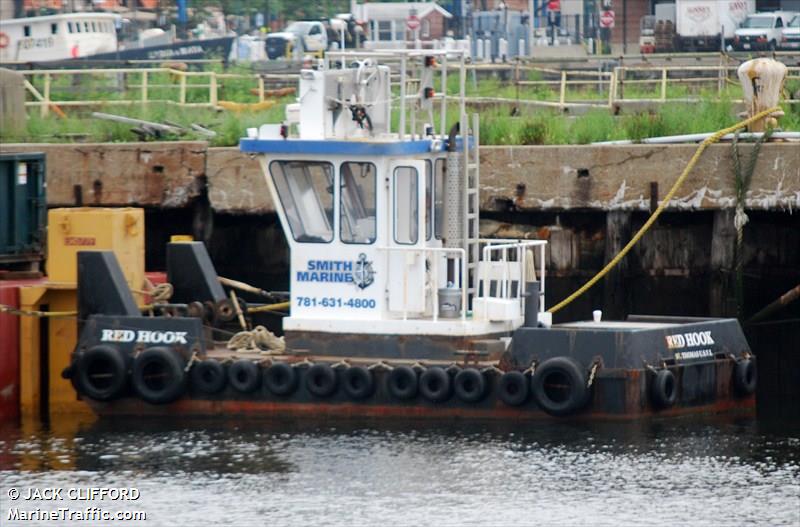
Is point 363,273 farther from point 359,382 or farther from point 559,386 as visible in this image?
point 559,386

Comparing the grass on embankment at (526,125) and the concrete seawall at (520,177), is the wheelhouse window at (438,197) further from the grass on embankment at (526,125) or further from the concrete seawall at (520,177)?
the grass on embankment at (526,125)

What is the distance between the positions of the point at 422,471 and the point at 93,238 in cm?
492

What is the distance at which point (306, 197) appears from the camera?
706 inches

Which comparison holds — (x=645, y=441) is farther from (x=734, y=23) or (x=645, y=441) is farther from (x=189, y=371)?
(x=734, y=23)

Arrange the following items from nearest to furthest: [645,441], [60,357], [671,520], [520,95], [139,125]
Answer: [671,520] < [645,441] < [60,357] < [139,125] < [520,95]

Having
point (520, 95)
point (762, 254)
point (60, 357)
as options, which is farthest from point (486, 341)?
point (520, 95)

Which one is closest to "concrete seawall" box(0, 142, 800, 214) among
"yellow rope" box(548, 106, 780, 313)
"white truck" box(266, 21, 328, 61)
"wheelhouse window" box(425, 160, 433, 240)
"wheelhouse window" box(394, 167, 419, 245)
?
"yellow rope" box(548, 106, 780, 313)

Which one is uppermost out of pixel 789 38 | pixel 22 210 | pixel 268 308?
pixel 789 38

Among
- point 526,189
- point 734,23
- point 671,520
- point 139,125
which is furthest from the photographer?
point 734,23

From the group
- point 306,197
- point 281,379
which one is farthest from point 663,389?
point 306,197

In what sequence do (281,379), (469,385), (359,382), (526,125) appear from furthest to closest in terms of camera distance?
1. (526,125)
2. (281,379)
3. (359,382)
4. (469,385)

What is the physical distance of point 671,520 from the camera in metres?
14.4

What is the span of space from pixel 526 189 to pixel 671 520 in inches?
351

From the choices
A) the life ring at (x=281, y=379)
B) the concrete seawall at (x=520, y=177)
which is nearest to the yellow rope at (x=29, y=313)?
the life ring at (x=281, y=379)
